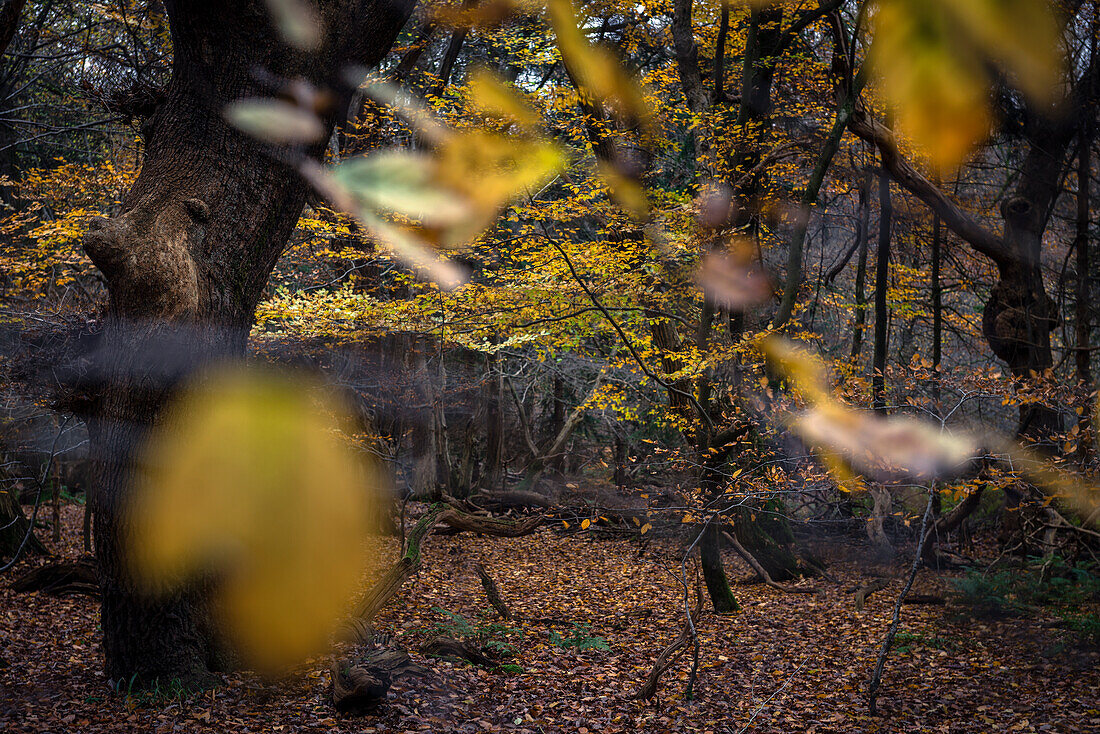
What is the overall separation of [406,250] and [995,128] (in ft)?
27.1

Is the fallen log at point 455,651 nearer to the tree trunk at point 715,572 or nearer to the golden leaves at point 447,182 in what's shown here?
the tree trunk at point 715,572

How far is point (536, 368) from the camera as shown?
16609mm

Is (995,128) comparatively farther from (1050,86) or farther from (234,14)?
(234,14)

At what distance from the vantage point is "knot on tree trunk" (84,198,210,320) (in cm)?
415

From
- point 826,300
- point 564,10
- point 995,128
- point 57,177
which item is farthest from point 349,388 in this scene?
point 995,128

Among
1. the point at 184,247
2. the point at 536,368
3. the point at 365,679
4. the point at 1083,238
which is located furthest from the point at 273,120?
the point at 536,368

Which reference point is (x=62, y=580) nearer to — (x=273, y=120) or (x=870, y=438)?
(x=273, y=120)

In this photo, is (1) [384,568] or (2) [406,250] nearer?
(1) [384,568]

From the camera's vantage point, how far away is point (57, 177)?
9.63m

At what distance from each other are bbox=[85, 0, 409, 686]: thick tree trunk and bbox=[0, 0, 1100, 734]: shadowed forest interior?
2 centimetres

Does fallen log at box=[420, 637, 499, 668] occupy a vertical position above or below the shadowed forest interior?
below

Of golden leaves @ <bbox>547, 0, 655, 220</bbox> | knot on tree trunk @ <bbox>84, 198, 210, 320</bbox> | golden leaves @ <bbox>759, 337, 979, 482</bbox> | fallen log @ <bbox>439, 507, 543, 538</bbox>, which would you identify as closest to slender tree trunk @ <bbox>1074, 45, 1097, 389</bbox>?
golden leaves @ <bbox>759, 337, 979, 482</bbox>

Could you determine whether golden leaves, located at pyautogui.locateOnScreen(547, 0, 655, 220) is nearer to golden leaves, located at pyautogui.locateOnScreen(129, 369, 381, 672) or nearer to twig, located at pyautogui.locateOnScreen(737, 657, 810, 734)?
golden leaves, located at pyautogui.locateOnScreen(129, 369, 381, 672)

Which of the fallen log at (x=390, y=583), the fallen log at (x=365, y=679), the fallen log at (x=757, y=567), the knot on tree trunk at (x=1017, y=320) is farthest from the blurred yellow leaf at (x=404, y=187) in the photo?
the knot on tree trunk at (x=1017, y=320)
